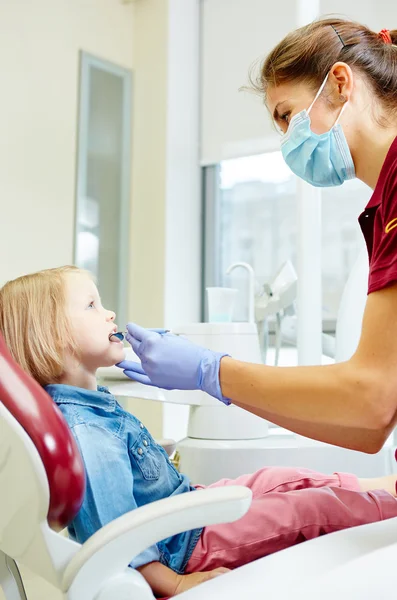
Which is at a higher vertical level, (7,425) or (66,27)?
(66,27)

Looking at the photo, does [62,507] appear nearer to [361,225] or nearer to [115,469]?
[115,469]

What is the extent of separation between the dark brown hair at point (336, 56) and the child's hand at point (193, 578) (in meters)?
0.90

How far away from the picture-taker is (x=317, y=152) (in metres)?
1.39

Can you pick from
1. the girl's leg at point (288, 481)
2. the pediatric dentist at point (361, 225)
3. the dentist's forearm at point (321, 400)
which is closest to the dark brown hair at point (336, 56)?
the pediatric dentist at point (361, 225)

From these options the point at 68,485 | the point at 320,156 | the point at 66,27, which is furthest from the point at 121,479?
the point at 66,27

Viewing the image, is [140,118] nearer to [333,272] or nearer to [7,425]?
[333,272]

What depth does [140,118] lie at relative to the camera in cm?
382

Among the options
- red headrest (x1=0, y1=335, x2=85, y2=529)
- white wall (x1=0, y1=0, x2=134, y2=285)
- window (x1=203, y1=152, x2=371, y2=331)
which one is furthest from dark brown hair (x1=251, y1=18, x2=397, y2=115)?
white wall (x1=0, y1=0, x2=134, y2=285)

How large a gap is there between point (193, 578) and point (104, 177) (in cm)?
295

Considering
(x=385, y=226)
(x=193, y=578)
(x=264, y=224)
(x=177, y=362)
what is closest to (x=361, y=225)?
(x=385, y=226)

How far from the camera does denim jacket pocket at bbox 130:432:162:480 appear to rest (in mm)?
1166

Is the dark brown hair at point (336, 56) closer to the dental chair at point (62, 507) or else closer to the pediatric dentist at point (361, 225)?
the pediatric dentist at point (361, 225)

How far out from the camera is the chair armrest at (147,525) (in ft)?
2.51

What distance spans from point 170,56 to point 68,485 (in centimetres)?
334
